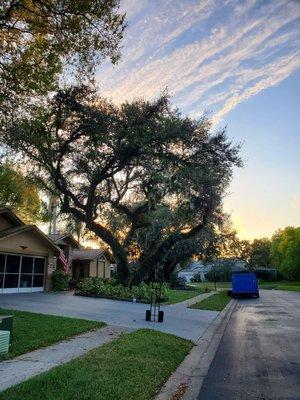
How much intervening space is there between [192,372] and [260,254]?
331 ft

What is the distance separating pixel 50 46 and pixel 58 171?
12426 millimetres

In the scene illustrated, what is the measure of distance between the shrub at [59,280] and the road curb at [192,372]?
19.1m

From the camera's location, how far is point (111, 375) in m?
7.30

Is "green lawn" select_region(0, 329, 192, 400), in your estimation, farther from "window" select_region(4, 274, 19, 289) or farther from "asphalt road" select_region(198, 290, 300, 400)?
"window" select_region(4, 274, 19, 289)

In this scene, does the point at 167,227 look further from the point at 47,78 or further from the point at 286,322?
the point at 47,78

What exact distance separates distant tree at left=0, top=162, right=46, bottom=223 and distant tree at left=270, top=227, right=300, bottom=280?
44893 mm

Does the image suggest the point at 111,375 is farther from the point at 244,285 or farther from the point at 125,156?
the point at 244,285

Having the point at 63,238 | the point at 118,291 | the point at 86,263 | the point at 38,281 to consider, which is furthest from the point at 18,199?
the point at 118,291

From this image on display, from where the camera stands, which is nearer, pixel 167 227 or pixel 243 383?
pixel 243 383

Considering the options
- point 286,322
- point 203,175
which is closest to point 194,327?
point 286,322

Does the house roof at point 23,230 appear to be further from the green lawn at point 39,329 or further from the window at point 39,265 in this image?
the green lawn at point 39,329

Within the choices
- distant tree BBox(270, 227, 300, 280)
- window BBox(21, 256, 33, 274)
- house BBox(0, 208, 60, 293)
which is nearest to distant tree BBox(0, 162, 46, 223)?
house BBox(0, 208, 60, 293)

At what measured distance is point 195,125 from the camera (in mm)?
24219

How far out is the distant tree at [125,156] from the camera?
2291 cm
